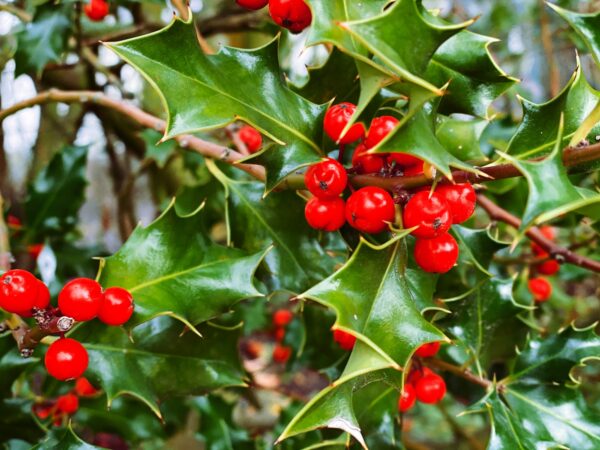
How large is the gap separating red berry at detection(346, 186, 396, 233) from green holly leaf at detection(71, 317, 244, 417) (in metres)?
0.37

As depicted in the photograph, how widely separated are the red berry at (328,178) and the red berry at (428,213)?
88mm

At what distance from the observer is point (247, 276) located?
80cm

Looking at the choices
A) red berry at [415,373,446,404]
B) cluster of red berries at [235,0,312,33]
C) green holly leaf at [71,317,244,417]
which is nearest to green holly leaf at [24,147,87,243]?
green holly leaf at [71,317,244,417]

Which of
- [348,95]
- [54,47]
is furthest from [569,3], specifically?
[54,47]

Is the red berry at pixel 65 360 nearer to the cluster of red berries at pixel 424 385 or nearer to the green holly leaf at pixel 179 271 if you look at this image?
the green holly leaf at pixel 179 271

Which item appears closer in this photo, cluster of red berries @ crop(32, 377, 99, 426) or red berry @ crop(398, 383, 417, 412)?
red berry @ crop(398, 383, 417, 412)

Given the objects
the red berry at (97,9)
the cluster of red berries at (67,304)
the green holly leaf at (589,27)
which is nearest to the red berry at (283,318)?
the red berry at (97,9)

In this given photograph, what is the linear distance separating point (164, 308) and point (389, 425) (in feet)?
1.41

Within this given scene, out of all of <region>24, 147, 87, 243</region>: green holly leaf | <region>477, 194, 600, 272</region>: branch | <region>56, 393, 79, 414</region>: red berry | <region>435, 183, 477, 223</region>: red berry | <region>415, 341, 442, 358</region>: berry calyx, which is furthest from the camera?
Result: <region>24, 147, 87, 243</region>: green holly leaf

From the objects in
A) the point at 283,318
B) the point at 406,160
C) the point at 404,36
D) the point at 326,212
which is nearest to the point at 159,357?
the point at 326,212

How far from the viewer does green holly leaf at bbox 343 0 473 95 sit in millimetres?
530

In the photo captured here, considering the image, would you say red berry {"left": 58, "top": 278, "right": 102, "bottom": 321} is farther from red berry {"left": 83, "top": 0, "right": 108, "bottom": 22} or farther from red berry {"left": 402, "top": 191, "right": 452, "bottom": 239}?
red berry {"left": 83, "top": 0, "right": 108, "bottom": 22}

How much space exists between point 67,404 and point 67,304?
59 cm

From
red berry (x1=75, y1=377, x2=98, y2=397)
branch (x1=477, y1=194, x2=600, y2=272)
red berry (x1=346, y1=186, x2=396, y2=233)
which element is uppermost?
red berry (x1=346, y1=186, x2=396, y2=233)
